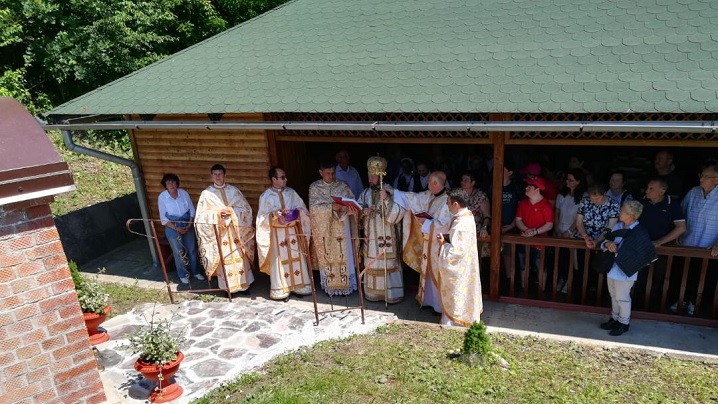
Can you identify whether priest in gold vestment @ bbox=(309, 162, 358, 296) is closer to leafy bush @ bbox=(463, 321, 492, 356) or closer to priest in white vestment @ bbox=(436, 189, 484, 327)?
priest in white vestment @ bbox=(436, 189, 484, 327)

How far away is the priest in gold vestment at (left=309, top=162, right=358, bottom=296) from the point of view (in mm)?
7449

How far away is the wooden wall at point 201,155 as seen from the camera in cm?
824

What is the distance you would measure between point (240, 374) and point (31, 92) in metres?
16.9

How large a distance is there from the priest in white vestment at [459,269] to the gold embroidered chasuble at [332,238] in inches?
59.4

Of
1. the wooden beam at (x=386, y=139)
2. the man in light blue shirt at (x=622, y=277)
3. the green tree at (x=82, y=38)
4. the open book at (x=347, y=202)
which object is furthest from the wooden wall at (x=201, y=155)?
the green tree at (x=82, y=38)

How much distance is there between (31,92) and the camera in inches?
714

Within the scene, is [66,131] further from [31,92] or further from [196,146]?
[31,92]

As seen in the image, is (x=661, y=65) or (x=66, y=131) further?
(x=66, y=131)

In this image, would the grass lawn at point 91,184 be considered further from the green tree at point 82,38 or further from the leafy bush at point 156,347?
the leafy bush at point 156,347

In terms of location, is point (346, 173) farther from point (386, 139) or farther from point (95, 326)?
point (95, 326)

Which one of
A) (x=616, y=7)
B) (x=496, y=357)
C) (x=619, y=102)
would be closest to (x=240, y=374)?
(x=496, y=357)

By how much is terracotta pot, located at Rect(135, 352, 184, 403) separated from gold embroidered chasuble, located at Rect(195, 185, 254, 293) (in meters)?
2.51

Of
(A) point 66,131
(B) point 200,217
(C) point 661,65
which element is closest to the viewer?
(C) point 661,65

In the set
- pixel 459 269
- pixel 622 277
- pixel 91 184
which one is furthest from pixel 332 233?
pixel 91 184
